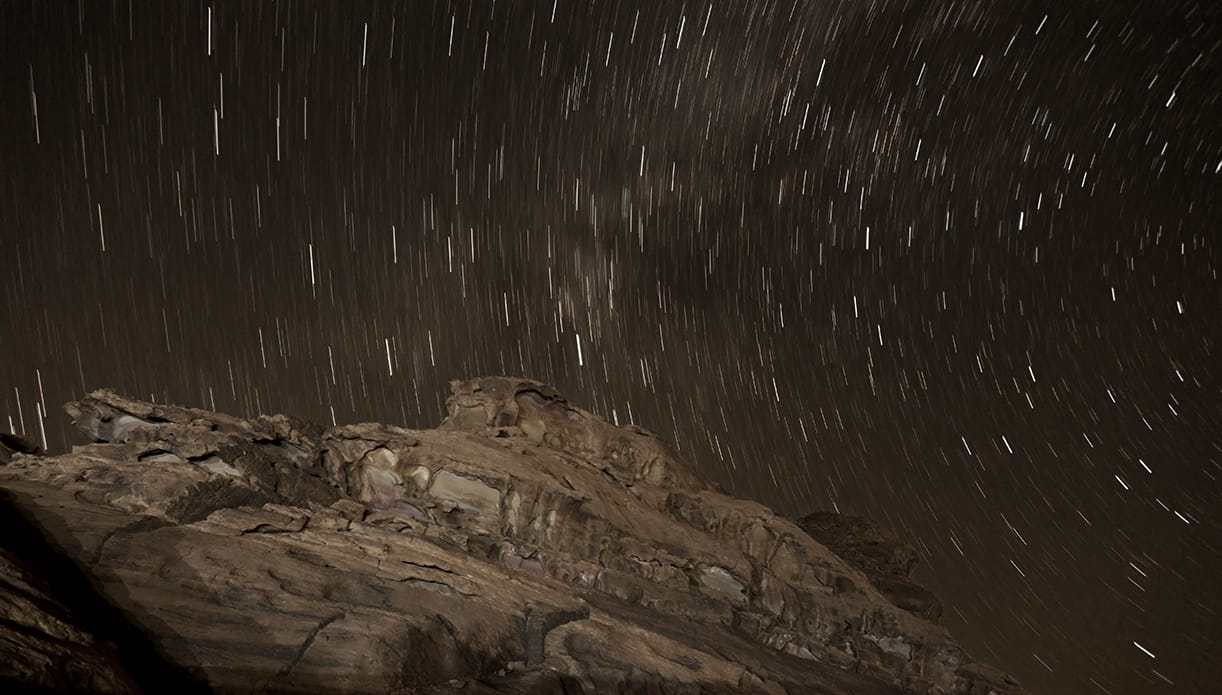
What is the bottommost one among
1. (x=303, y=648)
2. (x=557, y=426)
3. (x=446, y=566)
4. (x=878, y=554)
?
(x=878, y=554)

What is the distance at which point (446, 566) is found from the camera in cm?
1545

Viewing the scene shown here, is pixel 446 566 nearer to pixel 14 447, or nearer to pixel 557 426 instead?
pixel 14 447

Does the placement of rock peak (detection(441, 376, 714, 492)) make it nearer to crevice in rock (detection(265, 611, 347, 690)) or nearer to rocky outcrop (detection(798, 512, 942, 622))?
rocky outcrop (detection(798, 512, 942, 622))

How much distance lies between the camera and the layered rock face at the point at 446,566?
33.8 ft

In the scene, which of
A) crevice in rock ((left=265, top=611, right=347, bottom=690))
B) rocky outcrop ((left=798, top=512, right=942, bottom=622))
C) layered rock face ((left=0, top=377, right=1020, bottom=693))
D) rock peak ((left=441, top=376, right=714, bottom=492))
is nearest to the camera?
crevice in rock ((left=265, top=611, right=347, bottom=690))

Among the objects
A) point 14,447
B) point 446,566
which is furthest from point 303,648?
point 14,447

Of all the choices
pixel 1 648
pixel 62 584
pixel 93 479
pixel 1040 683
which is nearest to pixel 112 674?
pixel 1 648

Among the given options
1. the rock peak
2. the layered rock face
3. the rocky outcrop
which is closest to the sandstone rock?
the layered rock face

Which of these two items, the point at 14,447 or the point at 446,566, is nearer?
the point at 446,566

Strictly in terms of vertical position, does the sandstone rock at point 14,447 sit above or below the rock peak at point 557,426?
above

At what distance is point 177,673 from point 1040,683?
275 ft

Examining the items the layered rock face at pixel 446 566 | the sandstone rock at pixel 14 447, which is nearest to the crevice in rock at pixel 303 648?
the layered rock face at pixel 446 566

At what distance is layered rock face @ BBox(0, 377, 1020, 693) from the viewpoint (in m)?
10.3

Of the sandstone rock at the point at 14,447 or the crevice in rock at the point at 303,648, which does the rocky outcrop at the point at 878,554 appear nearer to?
the crevice in rock at the point at 303,648
